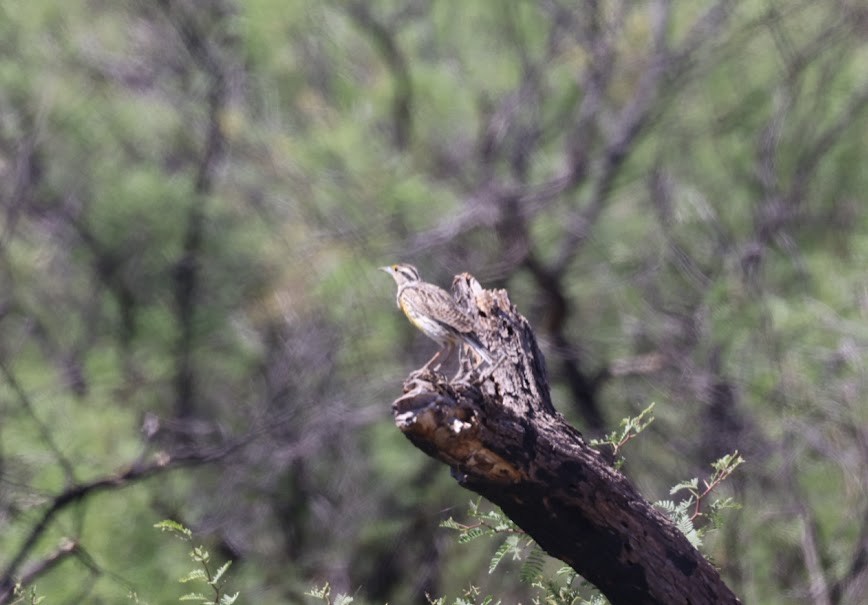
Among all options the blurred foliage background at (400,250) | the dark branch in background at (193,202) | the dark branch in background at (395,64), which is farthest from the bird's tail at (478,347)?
the dark branch in background at (193,202)

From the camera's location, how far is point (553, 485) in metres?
3.96

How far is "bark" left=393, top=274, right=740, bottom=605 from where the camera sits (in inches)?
150

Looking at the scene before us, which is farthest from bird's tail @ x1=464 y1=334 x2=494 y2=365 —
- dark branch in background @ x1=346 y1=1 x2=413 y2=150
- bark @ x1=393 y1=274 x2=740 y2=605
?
dark branch in background @ x1=346 y1=1 x2=413 y2=150

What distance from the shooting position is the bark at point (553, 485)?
3.82 m

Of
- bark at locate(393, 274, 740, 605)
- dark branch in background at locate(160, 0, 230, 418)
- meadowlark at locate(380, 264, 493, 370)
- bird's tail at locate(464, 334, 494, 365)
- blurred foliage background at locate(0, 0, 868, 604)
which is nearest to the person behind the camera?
bark at locate(393, 274, 740, 605)

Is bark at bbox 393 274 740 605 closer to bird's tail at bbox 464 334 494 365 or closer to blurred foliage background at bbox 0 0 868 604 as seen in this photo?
bird's tail at bbox 464 334 494 365

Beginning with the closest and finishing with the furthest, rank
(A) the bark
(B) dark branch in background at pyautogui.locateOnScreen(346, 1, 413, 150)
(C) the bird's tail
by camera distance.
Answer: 1. (A) the bark
2. (C) the bird's tail
3. (B) dark branch in background at pyautogui.locateOnScreen(346, 1, 413, 150)

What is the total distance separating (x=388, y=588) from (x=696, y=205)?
4.92 metres

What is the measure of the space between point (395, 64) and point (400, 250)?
273cm

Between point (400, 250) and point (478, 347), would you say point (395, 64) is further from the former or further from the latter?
point (478, 347)

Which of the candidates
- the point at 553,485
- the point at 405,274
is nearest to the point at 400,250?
the point at 405,274

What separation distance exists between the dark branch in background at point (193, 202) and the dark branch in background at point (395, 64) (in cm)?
139

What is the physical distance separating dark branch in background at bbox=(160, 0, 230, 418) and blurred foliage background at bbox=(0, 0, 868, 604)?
0.11ft

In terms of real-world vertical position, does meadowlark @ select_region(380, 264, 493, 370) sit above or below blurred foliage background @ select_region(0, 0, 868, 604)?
below
